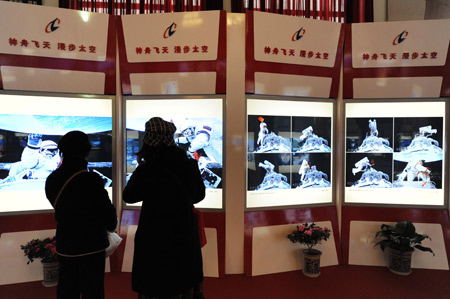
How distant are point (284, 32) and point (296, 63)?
372mm

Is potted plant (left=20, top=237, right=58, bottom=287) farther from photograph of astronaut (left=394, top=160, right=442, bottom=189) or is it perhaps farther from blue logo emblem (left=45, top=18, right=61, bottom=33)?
photograph of astronaut (left=394, top=160, right=442, bottom=189)

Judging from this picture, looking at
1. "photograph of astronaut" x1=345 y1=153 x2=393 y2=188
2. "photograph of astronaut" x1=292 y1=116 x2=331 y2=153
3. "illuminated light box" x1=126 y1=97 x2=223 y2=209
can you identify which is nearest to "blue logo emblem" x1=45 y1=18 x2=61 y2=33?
"illuminated light box" x1=126 y1=97 x2=223 y2=209

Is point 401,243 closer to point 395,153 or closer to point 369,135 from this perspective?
point 395,153

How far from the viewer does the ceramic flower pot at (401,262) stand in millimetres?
3311

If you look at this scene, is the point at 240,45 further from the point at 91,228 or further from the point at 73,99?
the point at 91,228

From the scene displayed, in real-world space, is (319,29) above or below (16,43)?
above

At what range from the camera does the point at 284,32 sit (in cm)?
330

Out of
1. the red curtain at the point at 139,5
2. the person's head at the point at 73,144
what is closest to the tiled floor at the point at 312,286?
the person's head at the point at 73,144

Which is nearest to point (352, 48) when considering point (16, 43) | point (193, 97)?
point (193, 97)

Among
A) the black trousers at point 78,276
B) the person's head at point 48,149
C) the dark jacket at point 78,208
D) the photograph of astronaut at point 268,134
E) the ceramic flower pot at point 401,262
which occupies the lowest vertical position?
the ceramic flower pot at point 401,262

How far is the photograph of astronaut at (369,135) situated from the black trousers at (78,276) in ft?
10.1

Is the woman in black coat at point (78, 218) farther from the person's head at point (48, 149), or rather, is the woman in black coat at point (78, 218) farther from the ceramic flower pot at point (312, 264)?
the ceramic flower pot at point (312, 264)

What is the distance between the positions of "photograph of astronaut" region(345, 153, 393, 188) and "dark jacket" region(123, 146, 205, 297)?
2.70m

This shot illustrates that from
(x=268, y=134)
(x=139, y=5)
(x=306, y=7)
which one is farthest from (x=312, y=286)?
(x=139, y=5)
